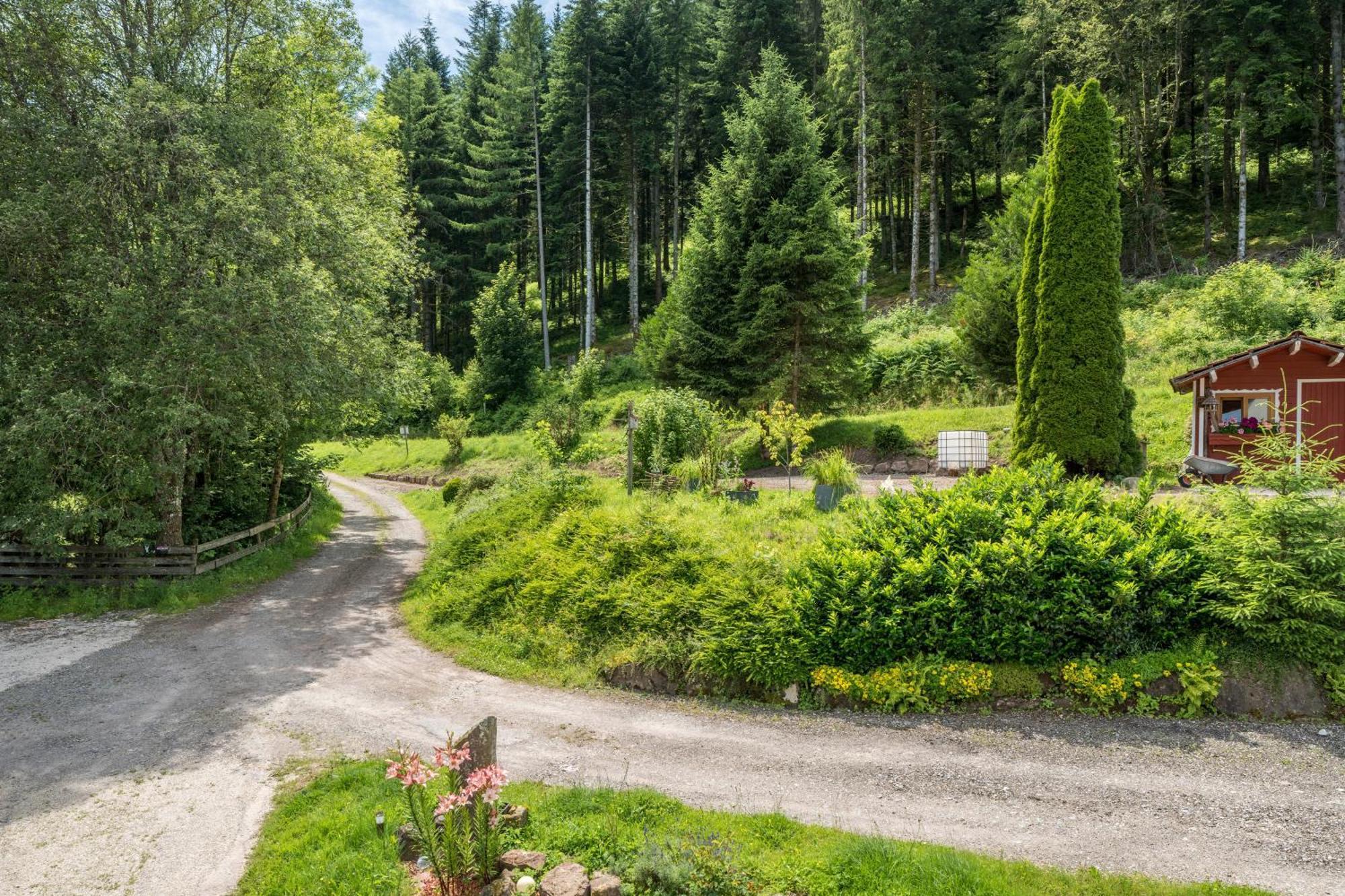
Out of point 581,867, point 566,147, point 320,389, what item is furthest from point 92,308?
point 566,147

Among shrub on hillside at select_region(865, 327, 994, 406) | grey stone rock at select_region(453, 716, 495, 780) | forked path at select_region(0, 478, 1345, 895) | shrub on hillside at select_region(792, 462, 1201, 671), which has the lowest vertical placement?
forked path at select_region(0, 478, 1345, 895)

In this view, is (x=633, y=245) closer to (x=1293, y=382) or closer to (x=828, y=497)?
(x=828, y=497)

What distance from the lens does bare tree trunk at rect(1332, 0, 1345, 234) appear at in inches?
1095

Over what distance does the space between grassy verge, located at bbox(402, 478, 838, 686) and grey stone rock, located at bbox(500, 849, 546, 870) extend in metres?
3.68

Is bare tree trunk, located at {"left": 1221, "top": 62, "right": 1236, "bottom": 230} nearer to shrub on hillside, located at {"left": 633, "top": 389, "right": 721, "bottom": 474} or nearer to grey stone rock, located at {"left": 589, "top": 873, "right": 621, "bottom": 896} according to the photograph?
shrub on hillside, located at {"left": 633, "top": 389, "right": 721, "bottom": 474}

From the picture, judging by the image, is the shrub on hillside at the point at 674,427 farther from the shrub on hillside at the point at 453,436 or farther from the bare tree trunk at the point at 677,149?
the bare tree trunk at the point at 677,149

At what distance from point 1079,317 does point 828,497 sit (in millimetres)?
7633

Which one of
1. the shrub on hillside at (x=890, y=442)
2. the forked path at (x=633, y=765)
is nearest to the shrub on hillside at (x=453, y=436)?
the shrub on hillside at (x=890, y=442)

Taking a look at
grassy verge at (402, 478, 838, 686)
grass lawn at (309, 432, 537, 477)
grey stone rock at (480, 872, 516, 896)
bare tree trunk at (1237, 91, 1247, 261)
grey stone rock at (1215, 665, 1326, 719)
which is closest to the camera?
grey stone rock at (480, 872, 516, 896)

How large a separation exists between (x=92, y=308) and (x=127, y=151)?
298cm

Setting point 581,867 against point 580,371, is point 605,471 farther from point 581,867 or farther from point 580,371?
point 581,867

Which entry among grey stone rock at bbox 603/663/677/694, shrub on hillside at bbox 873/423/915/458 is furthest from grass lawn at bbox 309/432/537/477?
grey stone rock at bbox 603/663/677/694

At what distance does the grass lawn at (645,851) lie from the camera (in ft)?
15.6

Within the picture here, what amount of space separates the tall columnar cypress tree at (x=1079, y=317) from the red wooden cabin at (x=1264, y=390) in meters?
2.11
